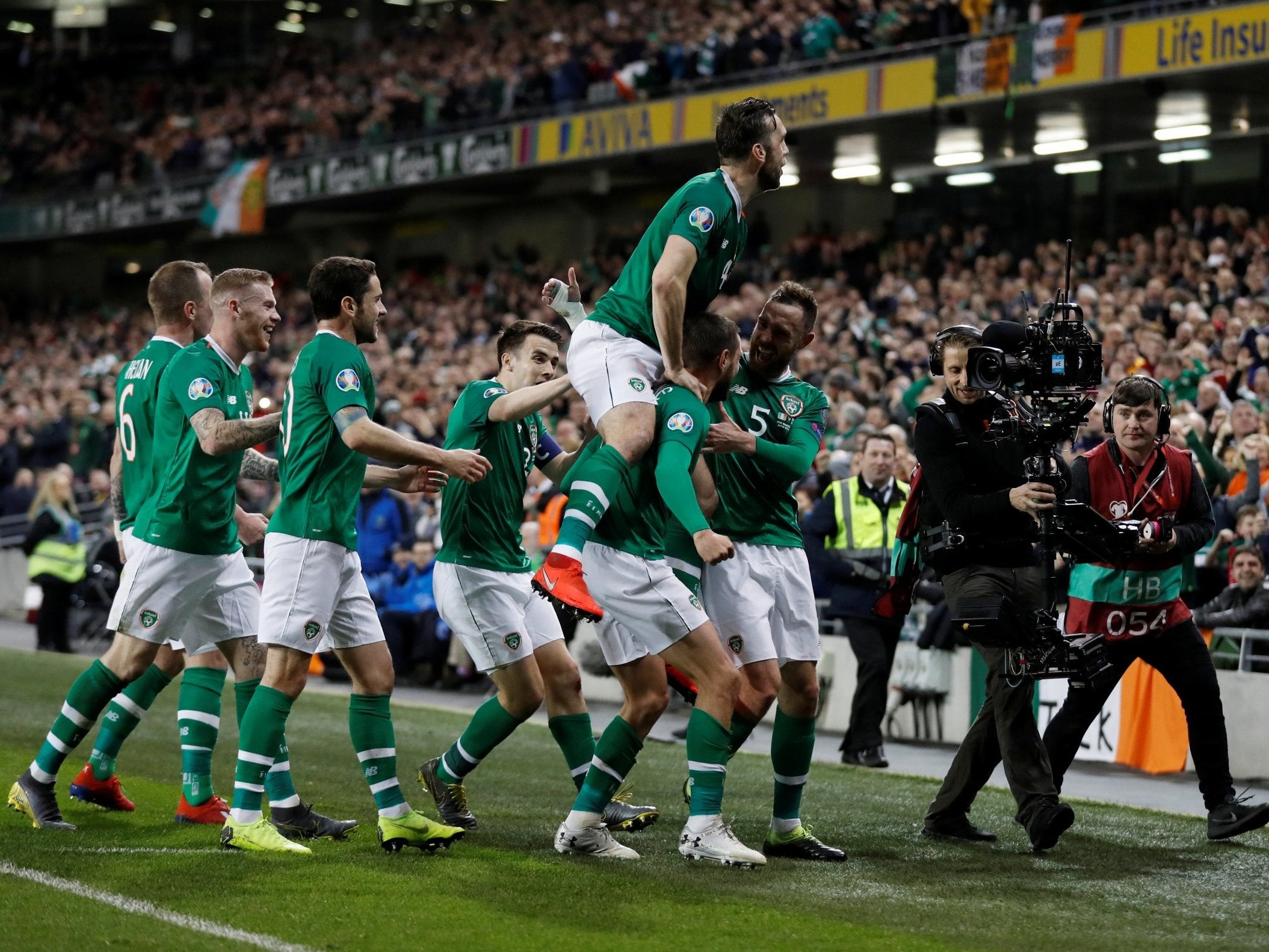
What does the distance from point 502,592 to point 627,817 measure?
1128 mm

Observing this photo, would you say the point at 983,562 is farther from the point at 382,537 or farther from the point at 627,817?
the point at 382,537

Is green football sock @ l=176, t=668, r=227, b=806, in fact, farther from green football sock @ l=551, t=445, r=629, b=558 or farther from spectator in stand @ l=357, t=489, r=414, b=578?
spectator in stand @ l=357, t=489, r=414, b=578

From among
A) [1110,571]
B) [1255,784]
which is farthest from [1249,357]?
[1110,571]

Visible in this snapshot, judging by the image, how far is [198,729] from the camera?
23.3ft

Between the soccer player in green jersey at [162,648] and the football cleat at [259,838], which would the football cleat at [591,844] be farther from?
the soccer player in green jersey at [162,648]

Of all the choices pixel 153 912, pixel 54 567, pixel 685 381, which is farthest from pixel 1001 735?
pixel 54 567

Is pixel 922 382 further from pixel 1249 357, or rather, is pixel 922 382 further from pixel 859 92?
pixel 859 92

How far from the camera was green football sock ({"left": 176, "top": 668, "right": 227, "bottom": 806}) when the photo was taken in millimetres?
7090

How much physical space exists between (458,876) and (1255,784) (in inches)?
239

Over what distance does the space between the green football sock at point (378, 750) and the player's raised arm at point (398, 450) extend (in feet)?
3.17

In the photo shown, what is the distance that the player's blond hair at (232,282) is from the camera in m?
6.79

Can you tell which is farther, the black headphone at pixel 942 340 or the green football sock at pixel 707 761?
the black headphone at pixel 942 340

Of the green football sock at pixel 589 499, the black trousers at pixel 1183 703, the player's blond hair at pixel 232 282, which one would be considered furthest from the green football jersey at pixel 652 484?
the black trousers at pixel 1183 703

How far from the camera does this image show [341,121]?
3272 cm
